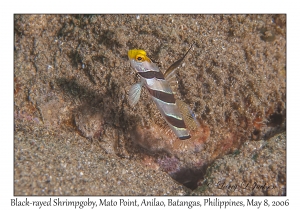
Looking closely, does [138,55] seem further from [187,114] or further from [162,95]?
[187,114]

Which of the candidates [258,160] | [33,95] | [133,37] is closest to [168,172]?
[258,160]

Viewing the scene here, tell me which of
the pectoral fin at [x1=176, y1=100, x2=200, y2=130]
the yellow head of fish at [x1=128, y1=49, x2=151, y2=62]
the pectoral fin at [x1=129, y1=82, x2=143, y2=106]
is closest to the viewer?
the yellow head of fish at [x1=128, y1=49, x2=151, y2=62]

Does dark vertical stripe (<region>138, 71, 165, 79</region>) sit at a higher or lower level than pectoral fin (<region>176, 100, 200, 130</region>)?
higher

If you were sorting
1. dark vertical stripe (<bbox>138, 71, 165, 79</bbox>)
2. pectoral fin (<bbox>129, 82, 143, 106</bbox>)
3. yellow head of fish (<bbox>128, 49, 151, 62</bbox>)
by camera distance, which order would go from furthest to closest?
1. pectoral fin (<bbox>129, 82, 143, 106</bbox>)
2. dark vertical stripe (<bbox>138, 71, 165, 79</bbox>)
3. yellow head of fish (<bbox>128, 49, 151, 62</bbox>)

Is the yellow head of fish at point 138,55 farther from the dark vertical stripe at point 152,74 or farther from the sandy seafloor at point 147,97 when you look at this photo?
the sandy seafloor at point 147,97

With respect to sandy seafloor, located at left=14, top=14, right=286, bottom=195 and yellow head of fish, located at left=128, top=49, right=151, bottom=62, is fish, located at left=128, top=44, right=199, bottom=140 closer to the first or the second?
yellow head of fish, located at left=128, top=49, right=151, bottom=62

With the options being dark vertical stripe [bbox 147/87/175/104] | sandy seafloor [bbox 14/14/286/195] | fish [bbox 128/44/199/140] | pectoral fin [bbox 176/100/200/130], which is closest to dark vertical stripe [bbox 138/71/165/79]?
fish [bbox 128/44/199/140]

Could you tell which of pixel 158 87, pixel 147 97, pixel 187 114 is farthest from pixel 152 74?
pixel 147 97

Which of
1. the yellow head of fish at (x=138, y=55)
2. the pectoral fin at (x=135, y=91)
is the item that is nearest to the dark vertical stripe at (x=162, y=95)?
the pectoral fin at (x=135, y=91)
